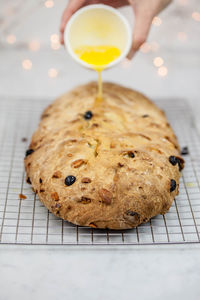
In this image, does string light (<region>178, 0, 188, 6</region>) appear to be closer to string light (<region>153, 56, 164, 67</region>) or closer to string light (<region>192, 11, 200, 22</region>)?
string light (<region>192, 11, 200, 22</region>)

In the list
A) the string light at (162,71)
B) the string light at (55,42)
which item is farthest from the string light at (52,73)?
the string light at (162,71)

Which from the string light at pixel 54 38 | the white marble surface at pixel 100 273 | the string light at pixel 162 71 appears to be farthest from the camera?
the string light at pixel 54 38

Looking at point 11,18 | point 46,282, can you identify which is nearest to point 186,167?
point 46,282

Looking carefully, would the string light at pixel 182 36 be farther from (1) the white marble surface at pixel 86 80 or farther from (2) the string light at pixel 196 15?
(2) the string light at pixel 196 15

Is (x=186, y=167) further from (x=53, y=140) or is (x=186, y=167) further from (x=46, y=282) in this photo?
(x=46, y=282)

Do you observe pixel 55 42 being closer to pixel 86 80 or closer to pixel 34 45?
pixel 34 45

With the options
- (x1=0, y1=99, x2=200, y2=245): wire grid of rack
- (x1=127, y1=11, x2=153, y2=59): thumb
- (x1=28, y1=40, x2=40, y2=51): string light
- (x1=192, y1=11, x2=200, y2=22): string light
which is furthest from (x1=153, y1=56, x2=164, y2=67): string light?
(x1=127, y1=11, x2=153, y2=59): thumb
